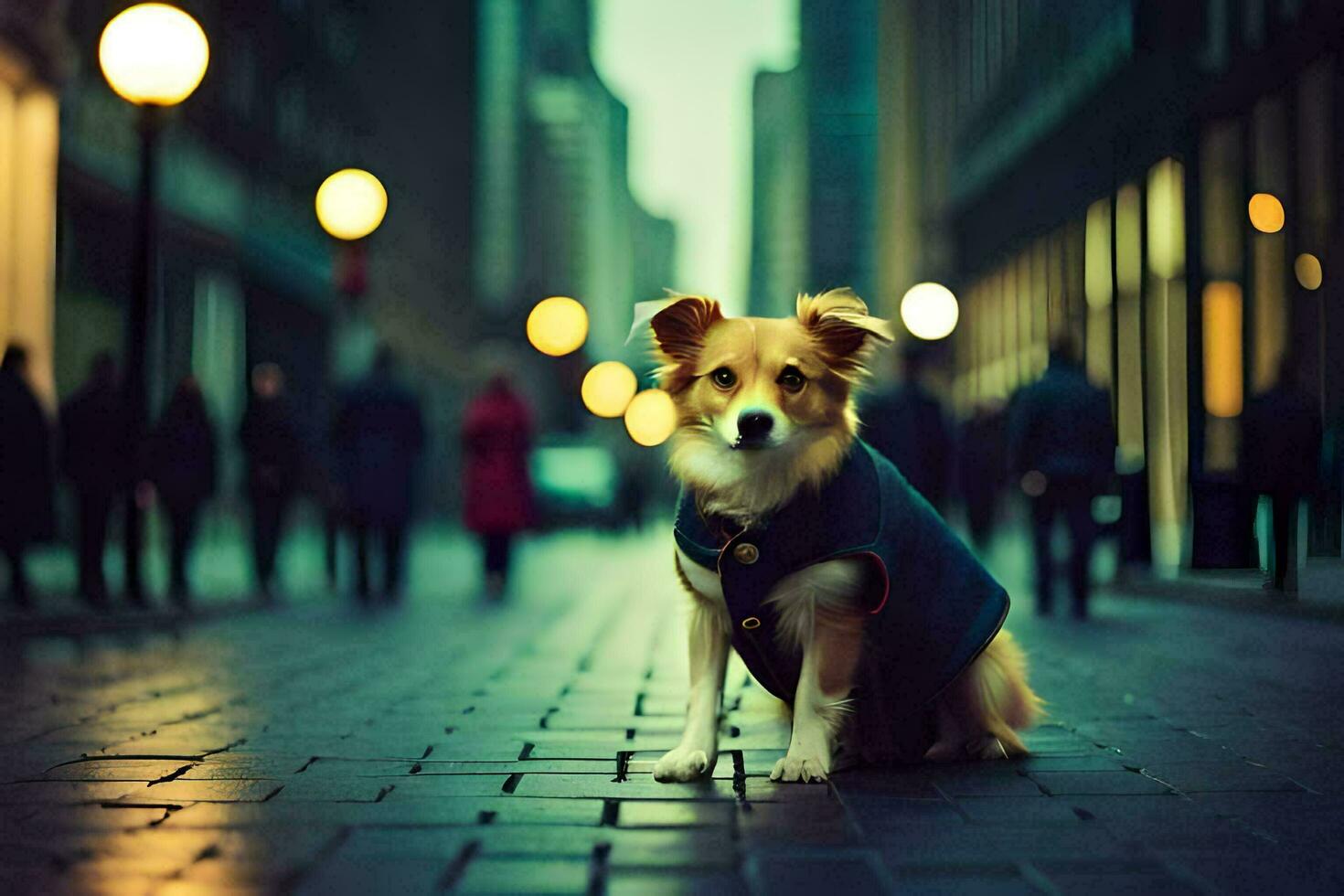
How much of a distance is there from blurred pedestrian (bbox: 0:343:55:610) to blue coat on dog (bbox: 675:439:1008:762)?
7.66 metres

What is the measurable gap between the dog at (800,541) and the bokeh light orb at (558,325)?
78.7 feet

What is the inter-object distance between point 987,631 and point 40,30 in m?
16.8

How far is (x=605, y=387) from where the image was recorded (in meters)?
44.0

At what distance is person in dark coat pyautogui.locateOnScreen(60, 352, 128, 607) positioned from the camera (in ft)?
37.8

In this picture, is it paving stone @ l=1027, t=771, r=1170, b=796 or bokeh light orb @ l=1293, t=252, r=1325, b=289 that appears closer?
paving stone @ l=1027, t=771, r=1170, b=796

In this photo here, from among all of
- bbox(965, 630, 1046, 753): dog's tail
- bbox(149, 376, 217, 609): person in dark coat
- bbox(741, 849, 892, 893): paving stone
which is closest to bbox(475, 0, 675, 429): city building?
bbox(149, 376, 217, 609): person in dark coat

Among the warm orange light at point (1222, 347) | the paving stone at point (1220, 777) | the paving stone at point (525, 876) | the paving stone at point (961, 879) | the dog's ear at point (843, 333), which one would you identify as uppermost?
the warm orange light at point (1222, 347)

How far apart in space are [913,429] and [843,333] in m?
8.14

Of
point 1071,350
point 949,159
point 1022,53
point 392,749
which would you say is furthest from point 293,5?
point 392,749

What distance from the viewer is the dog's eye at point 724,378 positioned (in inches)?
163

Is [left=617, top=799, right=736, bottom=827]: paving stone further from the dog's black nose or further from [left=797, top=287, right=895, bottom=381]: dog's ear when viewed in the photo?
[left=797, top=287, right=895, bottom=381]: dog's ear

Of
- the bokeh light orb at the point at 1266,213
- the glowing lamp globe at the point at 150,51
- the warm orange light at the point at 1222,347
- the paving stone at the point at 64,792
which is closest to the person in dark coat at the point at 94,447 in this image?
the glowing lamp globe at the point at 150,51

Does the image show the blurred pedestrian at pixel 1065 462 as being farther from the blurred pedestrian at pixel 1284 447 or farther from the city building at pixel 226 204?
the city building at pixel 226 204

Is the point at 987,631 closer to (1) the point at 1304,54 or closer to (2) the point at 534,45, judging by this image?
(1) the point at 1304,54
